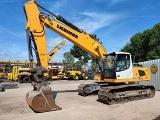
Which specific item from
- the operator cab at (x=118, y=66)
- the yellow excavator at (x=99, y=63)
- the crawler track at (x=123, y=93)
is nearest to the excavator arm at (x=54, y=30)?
the yellow excavator at (x=99, y=63)

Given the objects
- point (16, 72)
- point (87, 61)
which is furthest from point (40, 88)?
point (87, 61)

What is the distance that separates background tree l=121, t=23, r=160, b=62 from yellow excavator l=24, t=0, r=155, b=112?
40.7 meters

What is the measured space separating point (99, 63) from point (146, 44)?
4898 cm

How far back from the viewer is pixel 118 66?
15.2m

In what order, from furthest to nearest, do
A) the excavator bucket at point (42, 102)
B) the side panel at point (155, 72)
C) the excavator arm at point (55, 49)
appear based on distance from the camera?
1. the excavator arm at point (55, 49)
2. the side panel at point (155, 72)
3. the excavator bucket at point (42, 102)

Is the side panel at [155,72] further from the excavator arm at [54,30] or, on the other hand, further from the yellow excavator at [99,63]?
the excavator arm at [54,30]

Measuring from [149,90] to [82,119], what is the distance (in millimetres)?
7377

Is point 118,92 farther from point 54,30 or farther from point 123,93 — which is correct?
point 54,30

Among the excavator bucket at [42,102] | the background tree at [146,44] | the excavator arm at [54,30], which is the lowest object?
the excavator bucket at [42,102]

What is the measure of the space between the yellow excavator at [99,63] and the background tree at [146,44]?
40.7 metres

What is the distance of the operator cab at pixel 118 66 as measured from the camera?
15.1m

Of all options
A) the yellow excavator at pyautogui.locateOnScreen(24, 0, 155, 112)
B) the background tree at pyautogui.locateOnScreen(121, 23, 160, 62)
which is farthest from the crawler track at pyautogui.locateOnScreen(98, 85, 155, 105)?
the background tree at pyautogui.locateOnScreen(121, 23, 160, 62)

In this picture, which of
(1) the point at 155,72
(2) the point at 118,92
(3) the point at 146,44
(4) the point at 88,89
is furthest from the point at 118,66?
(3) the point at 146,44

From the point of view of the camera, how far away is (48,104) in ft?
37.7
